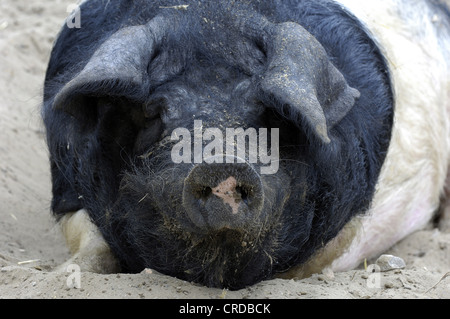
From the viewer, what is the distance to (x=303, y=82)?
2.84 metres

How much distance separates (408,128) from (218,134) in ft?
6.93

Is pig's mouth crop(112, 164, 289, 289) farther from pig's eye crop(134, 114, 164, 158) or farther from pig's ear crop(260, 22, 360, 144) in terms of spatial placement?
pig's ear crop(260, 22, 360, 144)

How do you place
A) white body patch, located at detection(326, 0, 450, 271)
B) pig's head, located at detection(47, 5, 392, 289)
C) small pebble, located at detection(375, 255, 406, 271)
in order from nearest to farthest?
pig's head, located at detection(47, 5, 392, 289) < small pebble, located at detection(375, 255, 406, 271) < white body patch, located at detection(326, 0, 450, 271)

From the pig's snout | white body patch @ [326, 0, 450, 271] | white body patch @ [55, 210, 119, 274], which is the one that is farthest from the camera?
white body patch @ [326, 0, 450, 271]

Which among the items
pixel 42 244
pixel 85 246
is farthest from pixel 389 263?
pixel 42 244

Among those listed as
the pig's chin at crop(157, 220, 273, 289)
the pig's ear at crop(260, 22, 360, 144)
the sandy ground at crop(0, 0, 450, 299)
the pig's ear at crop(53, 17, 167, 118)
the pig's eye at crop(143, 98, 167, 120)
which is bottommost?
the sandy ground at crop(0, 0, 450, 299)

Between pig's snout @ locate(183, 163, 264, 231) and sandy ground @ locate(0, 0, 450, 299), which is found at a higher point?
pig's snout @ locate(183, 163, 264, 231)

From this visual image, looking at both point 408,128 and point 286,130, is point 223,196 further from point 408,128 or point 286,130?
point 408,128

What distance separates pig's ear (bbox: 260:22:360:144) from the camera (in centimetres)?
274

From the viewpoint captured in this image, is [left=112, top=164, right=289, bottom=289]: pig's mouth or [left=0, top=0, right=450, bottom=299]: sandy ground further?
[left=0, top=0, right=450, bottom=299]: sandy ground

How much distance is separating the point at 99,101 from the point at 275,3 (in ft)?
3.06

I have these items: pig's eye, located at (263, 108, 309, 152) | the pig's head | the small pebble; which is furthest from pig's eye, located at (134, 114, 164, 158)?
the small pebble

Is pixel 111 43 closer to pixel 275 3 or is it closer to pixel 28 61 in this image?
pixel 275 3

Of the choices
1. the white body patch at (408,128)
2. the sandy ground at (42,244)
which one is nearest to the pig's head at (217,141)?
the sandy ground at (42,244)
